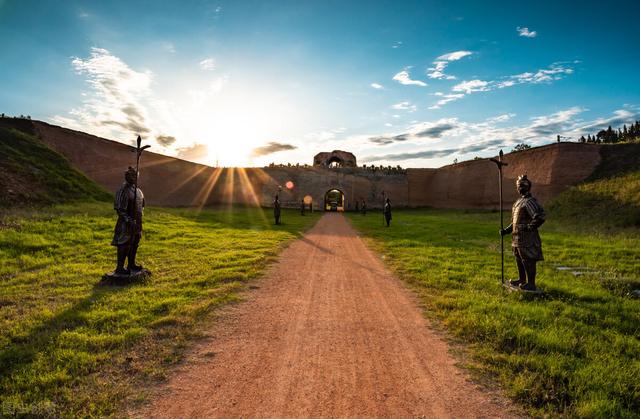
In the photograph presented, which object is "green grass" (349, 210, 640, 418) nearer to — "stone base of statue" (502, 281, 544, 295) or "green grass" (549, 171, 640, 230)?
"stone base of statue" (502, 281, 544, 295)

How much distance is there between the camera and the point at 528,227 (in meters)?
6.53

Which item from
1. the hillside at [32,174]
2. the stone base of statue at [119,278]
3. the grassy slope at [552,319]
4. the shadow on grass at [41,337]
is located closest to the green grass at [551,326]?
the grassy slope at [552,319]

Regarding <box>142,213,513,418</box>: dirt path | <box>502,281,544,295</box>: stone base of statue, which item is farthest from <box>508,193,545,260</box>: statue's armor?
<box>142,213,513,418</box>: dirt path

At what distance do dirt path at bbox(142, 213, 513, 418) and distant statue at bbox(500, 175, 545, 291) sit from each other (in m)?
2.46

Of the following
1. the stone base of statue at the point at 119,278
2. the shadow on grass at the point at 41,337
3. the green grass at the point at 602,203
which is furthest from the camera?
the green grass at the point at 602,203

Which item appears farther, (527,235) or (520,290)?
(527,235)

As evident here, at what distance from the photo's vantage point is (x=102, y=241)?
11.9 metres

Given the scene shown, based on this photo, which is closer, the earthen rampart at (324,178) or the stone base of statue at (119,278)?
the stone base of statue at (119,278)

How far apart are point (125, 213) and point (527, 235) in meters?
8.66

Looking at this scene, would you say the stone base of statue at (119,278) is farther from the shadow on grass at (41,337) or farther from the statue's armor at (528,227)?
→ the statue's armor at (528,227)

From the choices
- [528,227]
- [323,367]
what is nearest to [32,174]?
[323,367]

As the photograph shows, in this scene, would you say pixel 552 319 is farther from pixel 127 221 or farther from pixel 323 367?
pixel 127 221

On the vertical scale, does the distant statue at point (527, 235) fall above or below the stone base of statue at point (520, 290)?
above

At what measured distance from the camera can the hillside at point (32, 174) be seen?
18591 mm
